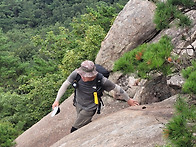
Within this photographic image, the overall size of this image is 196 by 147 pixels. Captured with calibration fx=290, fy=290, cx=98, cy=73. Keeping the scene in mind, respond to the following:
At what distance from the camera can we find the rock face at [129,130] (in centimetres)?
435

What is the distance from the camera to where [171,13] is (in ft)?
12.9

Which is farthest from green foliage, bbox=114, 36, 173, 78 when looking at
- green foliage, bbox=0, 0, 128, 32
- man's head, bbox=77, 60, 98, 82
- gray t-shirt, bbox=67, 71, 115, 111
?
green foliage, bbox=0, 0, 128, 32

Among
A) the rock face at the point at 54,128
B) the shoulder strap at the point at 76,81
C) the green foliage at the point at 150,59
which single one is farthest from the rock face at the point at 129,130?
the rock face at the point at 54,128

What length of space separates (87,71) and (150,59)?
1916 mm

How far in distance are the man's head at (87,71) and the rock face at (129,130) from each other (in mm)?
905

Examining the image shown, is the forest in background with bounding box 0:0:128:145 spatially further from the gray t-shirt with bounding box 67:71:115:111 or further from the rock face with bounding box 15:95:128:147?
the gray t-shirt with bounding box 67:71:115:111

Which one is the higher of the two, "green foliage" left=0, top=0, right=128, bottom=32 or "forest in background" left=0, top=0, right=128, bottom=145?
"green foliage" left=0, top=0, right=128, bottom=32

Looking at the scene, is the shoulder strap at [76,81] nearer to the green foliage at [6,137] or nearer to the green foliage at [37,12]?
A: the green foliage at [6,137]

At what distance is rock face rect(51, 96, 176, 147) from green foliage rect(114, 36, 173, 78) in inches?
29.0

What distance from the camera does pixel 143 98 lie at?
279 inches

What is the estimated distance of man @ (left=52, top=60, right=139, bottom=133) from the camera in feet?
17.9

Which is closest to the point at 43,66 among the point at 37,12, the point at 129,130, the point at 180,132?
the point at 129,130

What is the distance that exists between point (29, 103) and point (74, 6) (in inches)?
1635

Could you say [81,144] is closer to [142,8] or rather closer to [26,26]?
[142,8]
